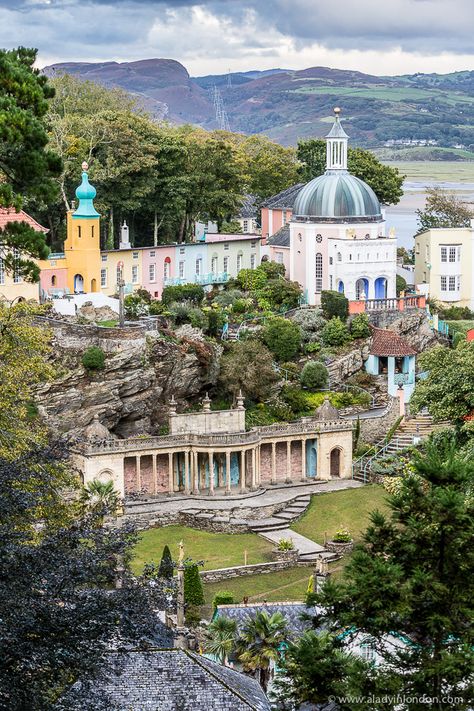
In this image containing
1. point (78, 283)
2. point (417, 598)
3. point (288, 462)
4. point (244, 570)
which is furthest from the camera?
point (78, 283)

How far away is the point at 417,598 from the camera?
3098cm

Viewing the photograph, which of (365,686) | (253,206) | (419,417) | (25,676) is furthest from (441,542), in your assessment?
(253,206)

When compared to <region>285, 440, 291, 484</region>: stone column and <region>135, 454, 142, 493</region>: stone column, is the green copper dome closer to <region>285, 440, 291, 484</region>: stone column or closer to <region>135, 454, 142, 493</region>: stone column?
<region>285, 440, 291, 484</region>: stone column

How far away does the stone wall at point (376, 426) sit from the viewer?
72375mm

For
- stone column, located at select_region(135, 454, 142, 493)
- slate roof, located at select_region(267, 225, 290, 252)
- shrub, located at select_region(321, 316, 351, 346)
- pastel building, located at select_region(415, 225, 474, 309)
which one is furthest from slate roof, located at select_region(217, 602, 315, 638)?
pastel building, located at select_region(415, 225, 474, 309)

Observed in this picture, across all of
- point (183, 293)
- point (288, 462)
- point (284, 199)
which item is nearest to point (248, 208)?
point (284, 199)

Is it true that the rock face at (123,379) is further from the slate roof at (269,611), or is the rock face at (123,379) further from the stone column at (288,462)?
the slate roof at (269,611)

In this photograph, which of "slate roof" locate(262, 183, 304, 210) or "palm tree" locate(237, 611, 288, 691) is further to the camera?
"slate roof" locate(262, 183, 304, 210)

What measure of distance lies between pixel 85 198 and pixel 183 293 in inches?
282

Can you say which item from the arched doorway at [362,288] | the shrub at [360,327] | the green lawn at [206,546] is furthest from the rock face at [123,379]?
the arched doorway at [362,288]

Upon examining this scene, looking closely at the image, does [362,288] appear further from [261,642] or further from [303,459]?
[261,642]

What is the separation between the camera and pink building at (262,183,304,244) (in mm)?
92188

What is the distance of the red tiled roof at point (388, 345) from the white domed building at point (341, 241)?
4016 millimetres

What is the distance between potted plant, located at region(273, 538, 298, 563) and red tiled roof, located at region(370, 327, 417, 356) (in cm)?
1902
